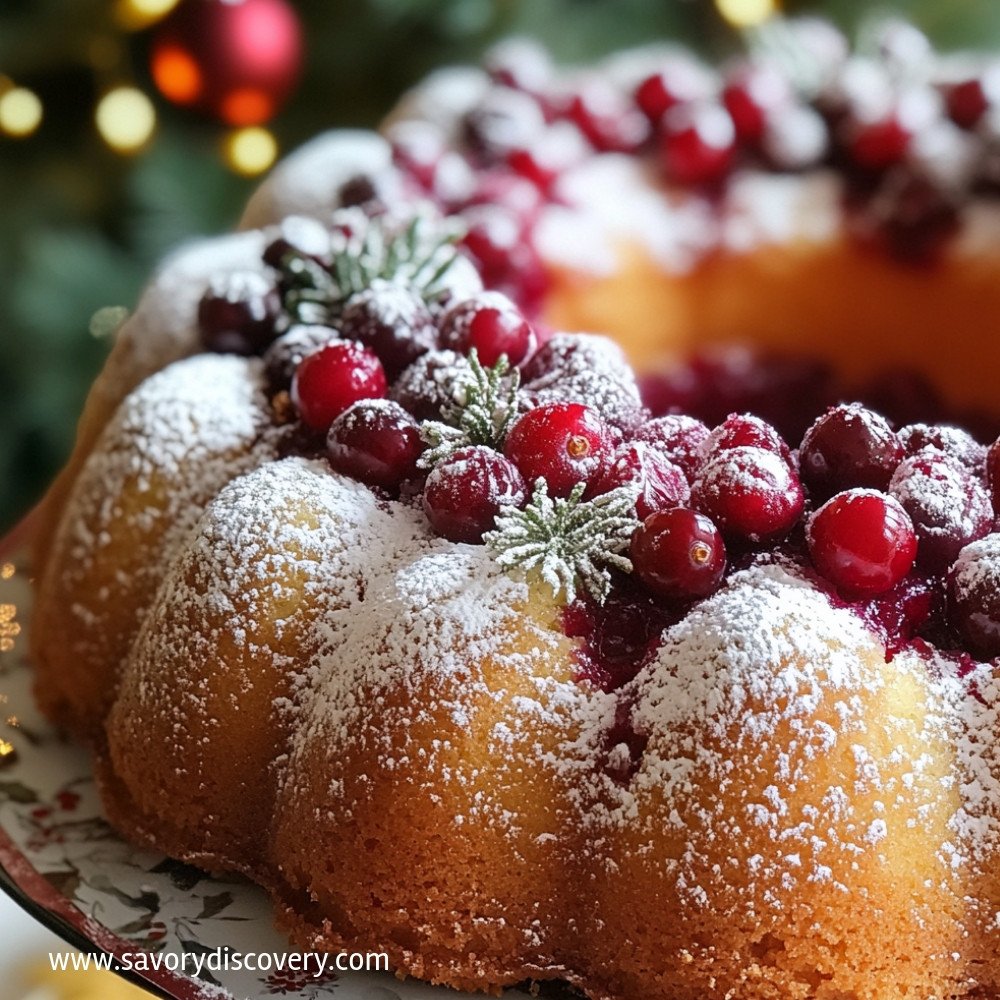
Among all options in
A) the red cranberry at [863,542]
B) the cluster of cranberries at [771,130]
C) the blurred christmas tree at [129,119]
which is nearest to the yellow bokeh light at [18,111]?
the blurred christmas tree at [129,119]

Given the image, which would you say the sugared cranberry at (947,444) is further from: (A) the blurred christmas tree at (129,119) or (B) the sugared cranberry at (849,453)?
(A) the blurred christmas tree at (129,119)

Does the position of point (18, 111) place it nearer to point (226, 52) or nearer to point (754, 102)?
point (226, 52)

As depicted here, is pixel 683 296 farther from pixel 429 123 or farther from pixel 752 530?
pixel 752 530

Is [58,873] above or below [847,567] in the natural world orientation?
below

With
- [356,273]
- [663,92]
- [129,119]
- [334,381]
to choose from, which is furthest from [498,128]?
[129,119]

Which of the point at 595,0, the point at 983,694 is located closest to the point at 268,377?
the point at 983,694

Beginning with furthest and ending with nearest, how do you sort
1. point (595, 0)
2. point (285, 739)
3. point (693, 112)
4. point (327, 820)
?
point (595, 0) < point (693, 112) < point (285, 739) < point (327, 820)
